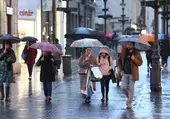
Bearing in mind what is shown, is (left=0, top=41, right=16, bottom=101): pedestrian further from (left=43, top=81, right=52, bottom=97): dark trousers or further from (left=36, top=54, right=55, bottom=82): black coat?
(left=43, top=81, right=52, bottom=97): dark trousers

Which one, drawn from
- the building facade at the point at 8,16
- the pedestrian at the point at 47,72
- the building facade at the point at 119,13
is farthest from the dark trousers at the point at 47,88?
the building facade at the point at 119,13

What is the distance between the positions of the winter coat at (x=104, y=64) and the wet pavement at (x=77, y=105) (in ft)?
2.81

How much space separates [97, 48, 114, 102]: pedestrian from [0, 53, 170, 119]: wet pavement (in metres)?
0.43

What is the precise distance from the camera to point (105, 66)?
15.1m

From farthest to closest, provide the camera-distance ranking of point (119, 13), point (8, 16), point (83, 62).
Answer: point (119, 13)
point (8, 16)
point (83, 62)

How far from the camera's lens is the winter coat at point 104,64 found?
15070 mm

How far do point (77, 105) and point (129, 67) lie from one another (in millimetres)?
1822

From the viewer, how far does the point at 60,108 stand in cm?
1356

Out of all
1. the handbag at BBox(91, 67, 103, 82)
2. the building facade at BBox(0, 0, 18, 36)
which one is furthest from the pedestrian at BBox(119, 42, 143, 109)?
the building facade at BBox(0, 0, 18, 36)

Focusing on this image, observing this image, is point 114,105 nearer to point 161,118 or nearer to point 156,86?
point 161,118

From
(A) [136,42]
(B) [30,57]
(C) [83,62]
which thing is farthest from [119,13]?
(A) [136,42]

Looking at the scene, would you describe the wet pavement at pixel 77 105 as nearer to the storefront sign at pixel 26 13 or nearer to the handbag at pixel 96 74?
the handbag at pixel 96 74

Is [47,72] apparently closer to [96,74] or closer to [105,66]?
[96,74]

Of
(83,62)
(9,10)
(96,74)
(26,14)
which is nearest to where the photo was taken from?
(96,74)
